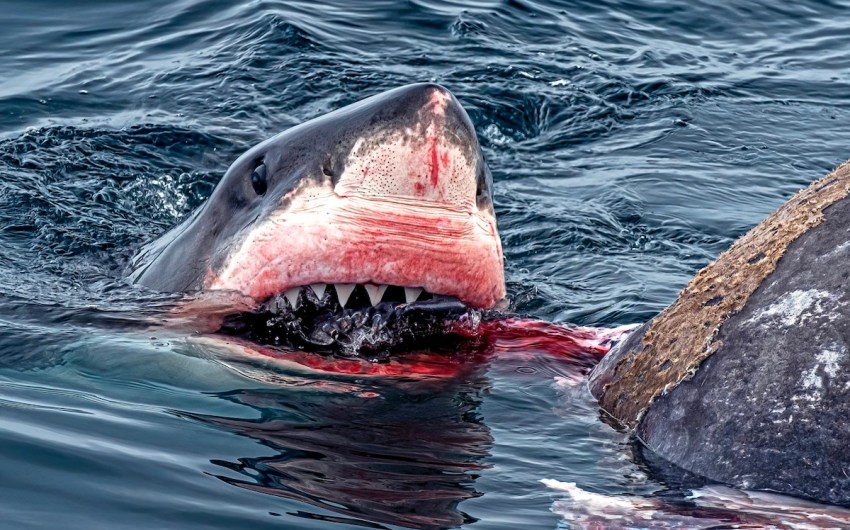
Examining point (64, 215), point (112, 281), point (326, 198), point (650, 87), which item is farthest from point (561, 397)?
point (650, 87)

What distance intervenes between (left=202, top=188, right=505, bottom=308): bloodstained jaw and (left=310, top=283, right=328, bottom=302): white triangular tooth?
1.9 inches

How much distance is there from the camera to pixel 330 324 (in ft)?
13.9

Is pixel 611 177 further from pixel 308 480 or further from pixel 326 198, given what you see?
pixel 308 480

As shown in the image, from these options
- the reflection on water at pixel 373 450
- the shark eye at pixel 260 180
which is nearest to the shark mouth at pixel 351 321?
the reflection on water at pixel 373 450

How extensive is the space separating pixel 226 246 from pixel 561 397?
4.27 ft

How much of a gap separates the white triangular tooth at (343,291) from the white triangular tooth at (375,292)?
6cm

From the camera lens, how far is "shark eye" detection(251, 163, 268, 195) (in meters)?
4.36

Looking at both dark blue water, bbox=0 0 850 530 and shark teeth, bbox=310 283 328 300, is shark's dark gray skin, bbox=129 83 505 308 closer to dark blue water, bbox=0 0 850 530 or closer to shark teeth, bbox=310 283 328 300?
shark teeth, bbox=310 283 328 300

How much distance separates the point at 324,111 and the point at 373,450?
5.77 metres

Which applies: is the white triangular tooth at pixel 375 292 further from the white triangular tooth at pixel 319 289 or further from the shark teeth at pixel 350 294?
the white triangular tooth at pixel 319 289

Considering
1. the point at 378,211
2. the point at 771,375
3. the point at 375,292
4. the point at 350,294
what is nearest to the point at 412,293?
the point at 375,292

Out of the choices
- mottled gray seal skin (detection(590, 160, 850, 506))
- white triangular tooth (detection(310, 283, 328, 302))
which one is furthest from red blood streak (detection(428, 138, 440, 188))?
mottled gray seal skin (detection(590, 160, 850, 506))

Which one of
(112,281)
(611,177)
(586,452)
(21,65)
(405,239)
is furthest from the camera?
(21,65)

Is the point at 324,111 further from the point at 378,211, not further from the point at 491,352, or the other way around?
the point at 378,211
